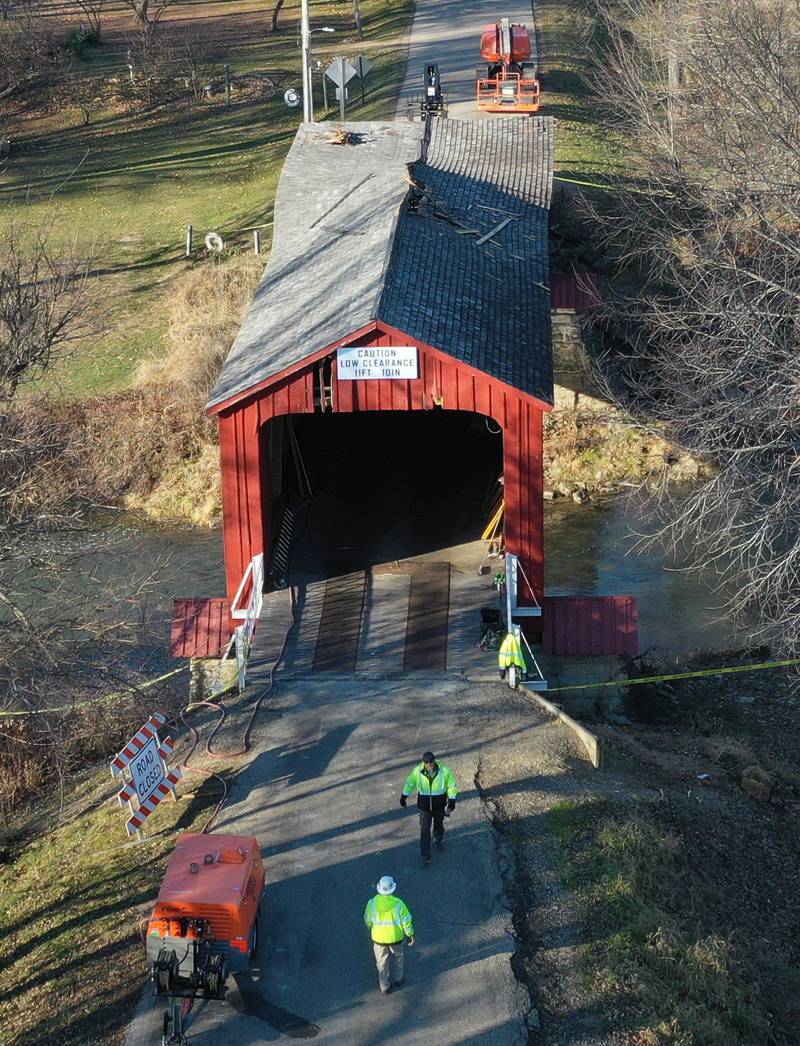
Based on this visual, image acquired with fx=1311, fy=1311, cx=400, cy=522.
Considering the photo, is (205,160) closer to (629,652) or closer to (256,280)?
(256,280)

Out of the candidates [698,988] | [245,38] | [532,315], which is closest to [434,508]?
[532,315]

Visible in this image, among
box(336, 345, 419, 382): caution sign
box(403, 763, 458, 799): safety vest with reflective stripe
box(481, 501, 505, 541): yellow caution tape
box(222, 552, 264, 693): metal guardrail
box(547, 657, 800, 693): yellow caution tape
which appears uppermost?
box(336, 345, 419, 382): caution sign

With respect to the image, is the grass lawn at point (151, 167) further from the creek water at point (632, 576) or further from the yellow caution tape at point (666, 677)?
the yellow caution tape at point (666, 677)

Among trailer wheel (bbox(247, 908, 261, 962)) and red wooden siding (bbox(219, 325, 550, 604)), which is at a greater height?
red wooden siding (bbox(219, 325, 550, 604))

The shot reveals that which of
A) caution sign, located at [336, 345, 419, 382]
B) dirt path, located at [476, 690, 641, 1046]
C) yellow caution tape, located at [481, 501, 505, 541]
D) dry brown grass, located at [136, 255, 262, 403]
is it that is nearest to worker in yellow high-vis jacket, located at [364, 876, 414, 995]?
dirt path, located at [476, 690, 641, 1046]

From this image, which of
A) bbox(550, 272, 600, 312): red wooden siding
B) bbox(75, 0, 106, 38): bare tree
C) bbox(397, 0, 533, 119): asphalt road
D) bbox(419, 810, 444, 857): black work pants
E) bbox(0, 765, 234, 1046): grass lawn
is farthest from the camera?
bbox(75, 0, 106, 38): bare tree

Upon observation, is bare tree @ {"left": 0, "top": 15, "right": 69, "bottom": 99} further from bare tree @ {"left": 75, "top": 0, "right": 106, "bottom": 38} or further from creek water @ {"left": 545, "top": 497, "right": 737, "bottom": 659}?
creek water @ {"left": 545, "top": 497, "right": 737, "bottom": 659}

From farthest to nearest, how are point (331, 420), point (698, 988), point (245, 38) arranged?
point (245, 38) → point (331, 420) → point (698, 988)
